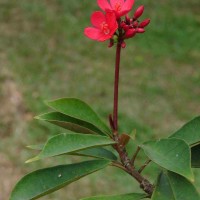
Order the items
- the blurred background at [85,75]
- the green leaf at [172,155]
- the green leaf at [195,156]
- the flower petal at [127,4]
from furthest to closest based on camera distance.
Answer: the blurred background at [85,75], the green leaf at [195,156], the flower petal at [127,4], the green leaf at [172,155]

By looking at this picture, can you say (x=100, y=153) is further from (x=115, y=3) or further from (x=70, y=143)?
(x=115, y=3)

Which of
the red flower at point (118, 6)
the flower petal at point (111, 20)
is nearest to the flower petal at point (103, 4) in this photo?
the red flower at point (118, 6)

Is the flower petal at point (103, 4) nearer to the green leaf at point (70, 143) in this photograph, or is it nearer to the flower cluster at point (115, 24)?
the flower cluster at point (115, 24)

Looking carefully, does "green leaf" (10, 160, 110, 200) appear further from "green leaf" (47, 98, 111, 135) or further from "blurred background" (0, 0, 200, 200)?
"blurred background" (0, 0, 200, 200)

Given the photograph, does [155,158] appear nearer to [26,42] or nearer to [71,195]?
[71,195]

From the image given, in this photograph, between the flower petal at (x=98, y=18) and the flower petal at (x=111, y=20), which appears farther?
the flower petal at (x=98, y=18)

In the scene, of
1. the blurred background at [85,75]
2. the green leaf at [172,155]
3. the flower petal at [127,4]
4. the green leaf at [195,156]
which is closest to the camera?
the green leaf at [172,155]
